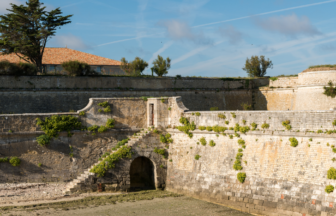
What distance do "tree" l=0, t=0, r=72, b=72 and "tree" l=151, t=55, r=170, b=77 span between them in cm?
901

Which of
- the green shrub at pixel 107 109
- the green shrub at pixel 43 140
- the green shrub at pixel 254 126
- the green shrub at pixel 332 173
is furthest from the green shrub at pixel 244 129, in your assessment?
the green shrub at pixel 43 140

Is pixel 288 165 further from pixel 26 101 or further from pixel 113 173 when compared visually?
pixel 26 101

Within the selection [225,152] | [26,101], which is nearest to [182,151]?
[225,152]

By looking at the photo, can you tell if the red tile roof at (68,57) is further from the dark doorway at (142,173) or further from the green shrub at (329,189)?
the green shrub at (329,189)

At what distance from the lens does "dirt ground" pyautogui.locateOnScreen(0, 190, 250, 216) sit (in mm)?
15281

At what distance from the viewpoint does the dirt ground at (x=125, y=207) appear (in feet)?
50.1

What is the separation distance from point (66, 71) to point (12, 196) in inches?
443

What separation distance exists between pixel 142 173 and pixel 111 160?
2887 mm

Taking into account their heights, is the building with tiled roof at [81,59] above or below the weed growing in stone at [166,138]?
above

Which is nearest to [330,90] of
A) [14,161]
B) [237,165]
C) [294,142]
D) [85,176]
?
[294,142]

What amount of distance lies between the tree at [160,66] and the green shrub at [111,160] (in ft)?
47.2

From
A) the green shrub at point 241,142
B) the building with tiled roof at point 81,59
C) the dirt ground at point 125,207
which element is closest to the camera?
the dirt ground at point 125,207

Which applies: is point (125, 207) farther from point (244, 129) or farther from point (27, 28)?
point (27, 28)

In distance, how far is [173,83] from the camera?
29234 millimetres
